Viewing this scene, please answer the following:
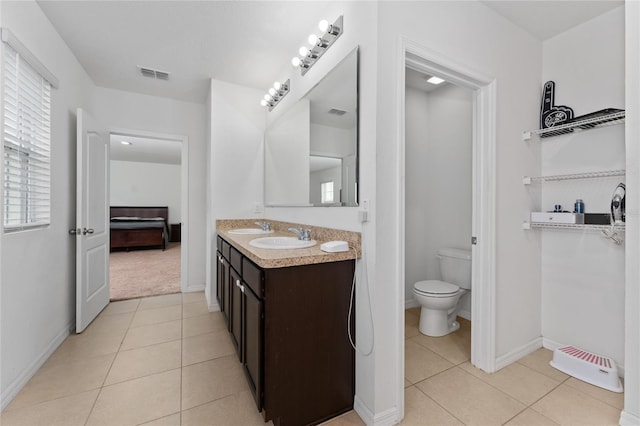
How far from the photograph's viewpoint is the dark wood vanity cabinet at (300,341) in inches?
52.0

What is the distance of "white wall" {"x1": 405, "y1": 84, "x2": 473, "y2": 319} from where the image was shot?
280cm

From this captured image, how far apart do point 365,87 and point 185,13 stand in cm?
150

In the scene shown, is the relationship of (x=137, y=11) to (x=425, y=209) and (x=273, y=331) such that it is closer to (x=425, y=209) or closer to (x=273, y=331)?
(x=273, y=331)

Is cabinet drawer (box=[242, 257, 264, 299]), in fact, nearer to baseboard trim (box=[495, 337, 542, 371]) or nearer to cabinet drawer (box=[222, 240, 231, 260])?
cabinet drawer (box=[222, 240, 231, 260])

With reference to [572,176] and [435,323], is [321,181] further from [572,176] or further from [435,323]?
[572,176]

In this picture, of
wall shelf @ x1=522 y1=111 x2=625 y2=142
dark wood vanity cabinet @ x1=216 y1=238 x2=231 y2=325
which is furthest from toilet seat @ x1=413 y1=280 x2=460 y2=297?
dark wood vanity cabinet @ x1=216 y1=238 x2=231 y2=325

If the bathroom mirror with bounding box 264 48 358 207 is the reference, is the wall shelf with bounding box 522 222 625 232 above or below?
below

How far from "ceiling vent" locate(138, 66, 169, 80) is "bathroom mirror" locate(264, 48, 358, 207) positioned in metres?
1.26

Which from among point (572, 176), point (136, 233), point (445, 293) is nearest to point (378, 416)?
point (445, 293)

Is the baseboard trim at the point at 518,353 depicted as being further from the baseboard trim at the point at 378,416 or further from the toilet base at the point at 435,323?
the baseboard trim at the point at 378,416

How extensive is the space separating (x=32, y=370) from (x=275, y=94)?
2.79 meters

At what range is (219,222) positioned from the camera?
9.98 feet

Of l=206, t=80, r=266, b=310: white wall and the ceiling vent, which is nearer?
the ceiling vent

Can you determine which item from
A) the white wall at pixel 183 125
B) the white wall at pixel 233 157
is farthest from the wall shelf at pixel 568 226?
the white wall at pixel 183 125
